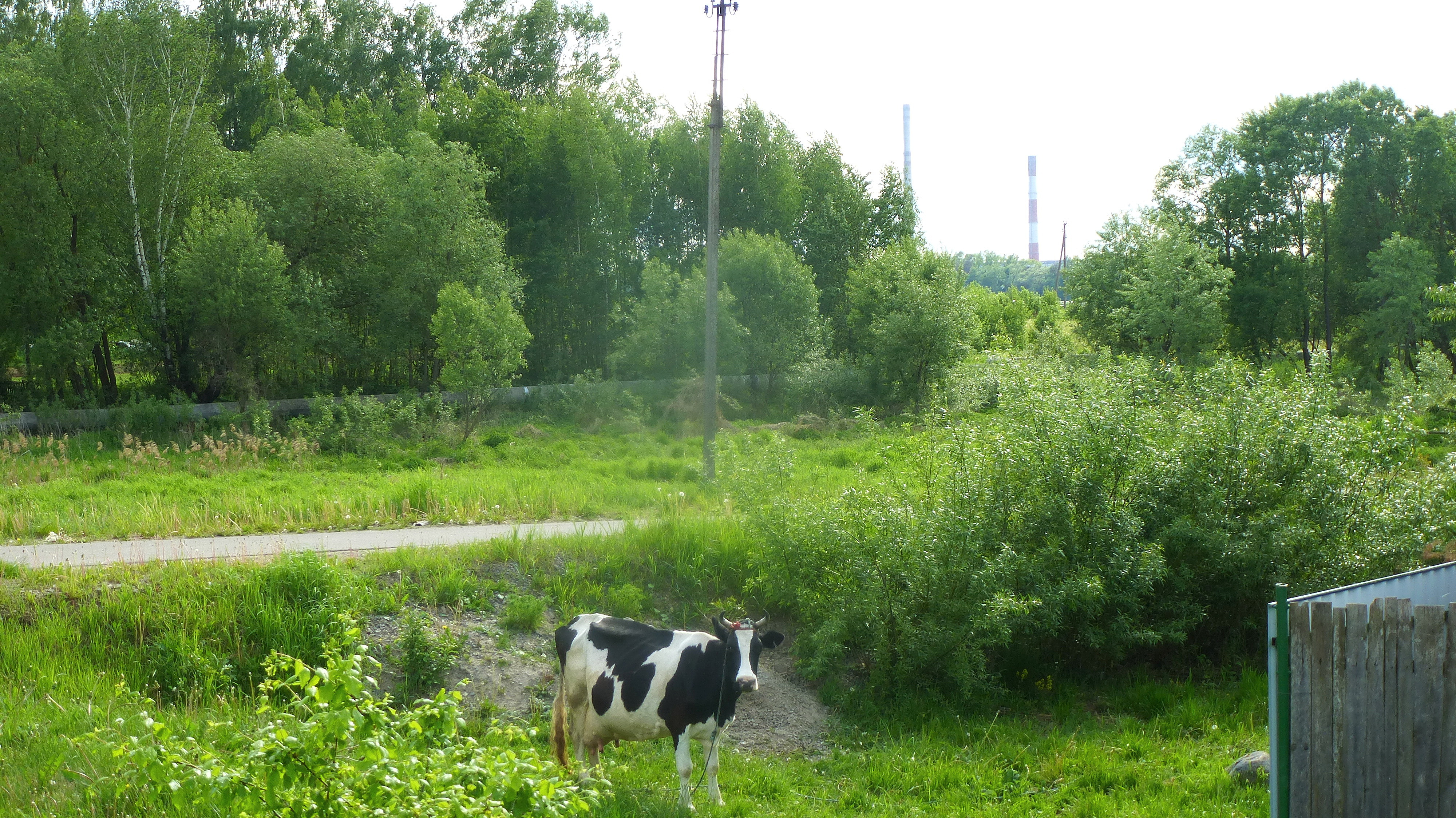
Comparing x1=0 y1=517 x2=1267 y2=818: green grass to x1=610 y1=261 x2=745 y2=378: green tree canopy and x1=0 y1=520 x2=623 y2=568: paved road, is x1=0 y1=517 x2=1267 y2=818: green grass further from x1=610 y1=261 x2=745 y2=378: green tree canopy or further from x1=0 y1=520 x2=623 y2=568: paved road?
x1=610 y1=261 x2=745 y2=378: green tree canopy

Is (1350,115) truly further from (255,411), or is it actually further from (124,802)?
(124,802)

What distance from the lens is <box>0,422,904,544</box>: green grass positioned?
1394 centimetres

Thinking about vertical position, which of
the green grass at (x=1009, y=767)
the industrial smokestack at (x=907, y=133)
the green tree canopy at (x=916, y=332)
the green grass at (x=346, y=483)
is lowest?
the green grass at (x=1009, y=767)

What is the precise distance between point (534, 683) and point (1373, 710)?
7.52m

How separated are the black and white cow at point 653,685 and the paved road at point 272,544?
4540 mm

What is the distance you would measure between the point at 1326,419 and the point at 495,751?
10.4 m

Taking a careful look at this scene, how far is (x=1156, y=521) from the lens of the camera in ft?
35.7

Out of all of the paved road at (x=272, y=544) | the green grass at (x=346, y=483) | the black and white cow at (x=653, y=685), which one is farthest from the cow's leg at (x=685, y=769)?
the green grass at (x=346, y=483)

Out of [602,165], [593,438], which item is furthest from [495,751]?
[602,165]

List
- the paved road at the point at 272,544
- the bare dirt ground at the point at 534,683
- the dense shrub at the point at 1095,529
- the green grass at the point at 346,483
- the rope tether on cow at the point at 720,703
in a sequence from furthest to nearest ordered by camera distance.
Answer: the green grass at the point at 346,483
the paved road at the point at 272,544
the dense shrub at the point at 1095,529
the bare dirt ground at the point at 534,683
the rope tether on cow at the point at 720,703

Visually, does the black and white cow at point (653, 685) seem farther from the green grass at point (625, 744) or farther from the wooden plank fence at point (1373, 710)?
the wooden plank fence at point (1373, 710)

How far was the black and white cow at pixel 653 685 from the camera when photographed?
7.72 m

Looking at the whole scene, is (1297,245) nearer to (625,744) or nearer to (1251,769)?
(1251,769)

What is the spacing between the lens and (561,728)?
809 cm
